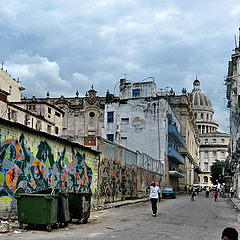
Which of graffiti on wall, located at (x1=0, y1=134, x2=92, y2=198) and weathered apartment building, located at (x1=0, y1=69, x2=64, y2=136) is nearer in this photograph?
graffiti on wall, located at (x1=0, y1=134, x2=92, y2=198)

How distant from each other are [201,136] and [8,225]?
131 m

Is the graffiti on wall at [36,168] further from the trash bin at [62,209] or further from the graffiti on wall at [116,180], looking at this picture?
the graffiti on wall at [116,180]

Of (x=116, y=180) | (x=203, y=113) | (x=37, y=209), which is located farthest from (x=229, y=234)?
(x=203, y=113)

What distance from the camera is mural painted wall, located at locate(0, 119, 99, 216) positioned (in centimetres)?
1432

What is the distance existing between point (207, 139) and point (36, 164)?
12786 centimetres

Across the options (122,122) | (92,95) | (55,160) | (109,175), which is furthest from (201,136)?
(55,160)

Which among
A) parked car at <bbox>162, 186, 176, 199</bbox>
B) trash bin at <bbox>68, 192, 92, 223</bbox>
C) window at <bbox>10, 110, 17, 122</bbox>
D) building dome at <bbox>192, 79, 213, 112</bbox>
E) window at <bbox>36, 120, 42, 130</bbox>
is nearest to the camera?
trash bin at <bbox>68, 192, 92, 223</bbox>

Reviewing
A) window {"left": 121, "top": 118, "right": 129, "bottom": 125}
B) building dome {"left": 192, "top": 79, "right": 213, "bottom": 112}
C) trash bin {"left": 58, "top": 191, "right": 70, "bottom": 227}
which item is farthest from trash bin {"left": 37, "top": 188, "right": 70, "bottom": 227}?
building dome {"left": 192, "top": 79, "right": 213, "bottom": 112}

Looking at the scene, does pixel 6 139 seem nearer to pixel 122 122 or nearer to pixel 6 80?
pixel 122 122

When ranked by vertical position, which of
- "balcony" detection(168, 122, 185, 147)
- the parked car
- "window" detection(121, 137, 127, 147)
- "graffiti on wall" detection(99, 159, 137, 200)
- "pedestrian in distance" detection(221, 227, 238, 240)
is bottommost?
the parked car

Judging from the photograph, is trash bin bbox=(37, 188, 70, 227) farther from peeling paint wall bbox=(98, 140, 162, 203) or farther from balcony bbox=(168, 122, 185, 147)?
balcony bbox=(168, 122, 185, 147)

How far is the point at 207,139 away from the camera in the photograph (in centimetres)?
14012

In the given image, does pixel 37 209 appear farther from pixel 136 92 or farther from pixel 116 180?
pixel 136 92

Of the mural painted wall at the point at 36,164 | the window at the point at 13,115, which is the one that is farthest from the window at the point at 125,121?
the mural painted wall at the point at 36,164
